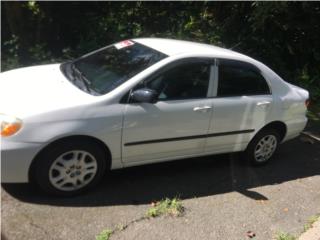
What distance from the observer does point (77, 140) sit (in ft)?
15.4

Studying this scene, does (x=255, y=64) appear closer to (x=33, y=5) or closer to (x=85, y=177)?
(x=85, y=177)

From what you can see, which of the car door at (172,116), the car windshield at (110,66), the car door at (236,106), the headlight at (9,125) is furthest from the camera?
the car door at (236,106)

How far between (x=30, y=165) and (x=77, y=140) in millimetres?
489

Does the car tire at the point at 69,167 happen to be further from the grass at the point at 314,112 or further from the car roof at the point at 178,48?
the grass at the point at 314,112

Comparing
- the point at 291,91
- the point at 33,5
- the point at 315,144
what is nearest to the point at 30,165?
the point at 291,91

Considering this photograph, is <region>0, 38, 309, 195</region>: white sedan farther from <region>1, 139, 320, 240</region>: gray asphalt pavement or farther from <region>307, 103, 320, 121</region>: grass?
<region>307, 103, 320, 121</region>: grass

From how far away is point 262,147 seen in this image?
6.32 metres

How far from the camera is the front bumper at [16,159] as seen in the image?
14.4 feet

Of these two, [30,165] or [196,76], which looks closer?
[30,165]

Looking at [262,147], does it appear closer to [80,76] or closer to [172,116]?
[172,116]

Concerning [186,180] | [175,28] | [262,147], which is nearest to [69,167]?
[186,180]

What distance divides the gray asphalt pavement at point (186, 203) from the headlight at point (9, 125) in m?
0.71

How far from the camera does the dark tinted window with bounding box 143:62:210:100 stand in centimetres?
520

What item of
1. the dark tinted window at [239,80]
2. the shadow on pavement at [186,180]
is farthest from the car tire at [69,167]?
the dark tinted window at [239,80]
